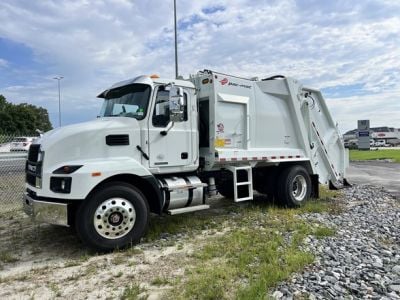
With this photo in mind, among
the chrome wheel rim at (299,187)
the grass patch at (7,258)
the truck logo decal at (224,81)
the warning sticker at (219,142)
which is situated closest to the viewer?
the grass patch at (7,258)

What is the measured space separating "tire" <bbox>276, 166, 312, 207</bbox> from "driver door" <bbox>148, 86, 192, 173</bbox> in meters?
2.97

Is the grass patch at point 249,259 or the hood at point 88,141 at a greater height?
the hood at point 88,141

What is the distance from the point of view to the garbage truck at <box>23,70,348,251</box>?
6027 millimetres

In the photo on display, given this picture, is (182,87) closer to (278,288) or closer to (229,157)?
(229,157)

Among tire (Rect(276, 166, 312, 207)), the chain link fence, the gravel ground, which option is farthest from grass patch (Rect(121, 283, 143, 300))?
the chain link fence

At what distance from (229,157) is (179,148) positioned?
4.39 ft

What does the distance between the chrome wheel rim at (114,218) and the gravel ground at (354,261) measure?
278cm

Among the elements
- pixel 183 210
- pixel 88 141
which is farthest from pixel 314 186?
pixel 88 141

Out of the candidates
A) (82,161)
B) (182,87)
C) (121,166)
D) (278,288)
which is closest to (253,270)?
(278,288)

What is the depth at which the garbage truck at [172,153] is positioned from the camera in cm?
603

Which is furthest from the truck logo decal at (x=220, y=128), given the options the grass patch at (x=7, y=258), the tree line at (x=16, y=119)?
the tree line at (x=16, y=119)

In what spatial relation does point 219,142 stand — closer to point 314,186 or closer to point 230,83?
point 230,83

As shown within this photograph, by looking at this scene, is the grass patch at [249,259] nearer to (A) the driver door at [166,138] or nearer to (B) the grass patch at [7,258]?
→ (A) the driver door at [166,138]

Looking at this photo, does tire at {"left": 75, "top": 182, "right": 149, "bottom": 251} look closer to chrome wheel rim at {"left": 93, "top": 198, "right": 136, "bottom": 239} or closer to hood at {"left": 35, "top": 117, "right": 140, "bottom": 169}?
chrome wheel rim at {"left": 93, "top": 198, "right": 136, "bottom": 239}
